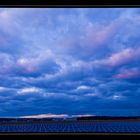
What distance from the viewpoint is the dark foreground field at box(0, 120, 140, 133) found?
7.42 ft

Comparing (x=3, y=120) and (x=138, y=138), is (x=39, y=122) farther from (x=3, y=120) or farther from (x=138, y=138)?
(x=138, y=138)

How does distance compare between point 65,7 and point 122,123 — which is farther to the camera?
point 122,123

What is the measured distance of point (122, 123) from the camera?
2.46 m

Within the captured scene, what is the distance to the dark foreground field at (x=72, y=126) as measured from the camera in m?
2.26

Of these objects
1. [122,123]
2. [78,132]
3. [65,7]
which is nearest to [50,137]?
[78,132]

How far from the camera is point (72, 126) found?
8.48 ft

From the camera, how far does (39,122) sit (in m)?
2.55
